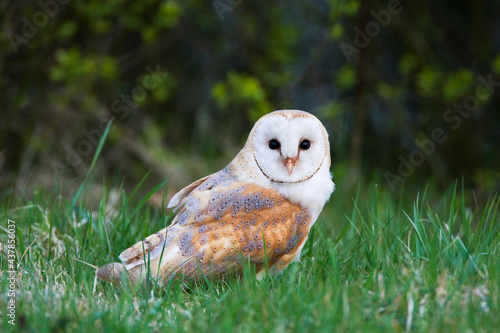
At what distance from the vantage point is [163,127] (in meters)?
7.76

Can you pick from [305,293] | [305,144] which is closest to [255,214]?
[305,144]

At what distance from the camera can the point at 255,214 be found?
3176 mm

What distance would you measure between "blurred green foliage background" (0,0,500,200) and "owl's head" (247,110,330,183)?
2.53 m

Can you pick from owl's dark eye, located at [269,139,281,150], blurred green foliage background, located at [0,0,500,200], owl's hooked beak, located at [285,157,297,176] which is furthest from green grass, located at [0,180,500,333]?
blurred green foliage background, located at [0,0,500,200]

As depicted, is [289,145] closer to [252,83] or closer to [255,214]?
[255,214]

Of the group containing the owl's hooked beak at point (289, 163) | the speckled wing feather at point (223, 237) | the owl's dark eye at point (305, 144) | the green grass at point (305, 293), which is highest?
the owl's dark eye at point (305, 144)

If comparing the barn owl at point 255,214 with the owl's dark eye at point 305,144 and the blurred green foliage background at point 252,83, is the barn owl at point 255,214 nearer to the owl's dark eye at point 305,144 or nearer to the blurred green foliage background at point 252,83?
the owl's dark eye at point 305,144

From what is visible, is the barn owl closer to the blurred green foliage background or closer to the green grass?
the green grass

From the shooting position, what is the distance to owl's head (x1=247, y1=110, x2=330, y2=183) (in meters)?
3.07

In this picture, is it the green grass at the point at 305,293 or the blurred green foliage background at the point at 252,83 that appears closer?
the green grass at the point at 305,293

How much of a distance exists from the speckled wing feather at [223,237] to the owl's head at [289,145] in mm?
122

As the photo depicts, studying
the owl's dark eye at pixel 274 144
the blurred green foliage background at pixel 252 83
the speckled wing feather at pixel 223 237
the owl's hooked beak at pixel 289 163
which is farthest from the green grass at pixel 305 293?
the blurred green foliage background at pixel 252 83

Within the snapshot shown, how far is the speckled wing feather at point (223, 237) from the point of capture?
3.08 m

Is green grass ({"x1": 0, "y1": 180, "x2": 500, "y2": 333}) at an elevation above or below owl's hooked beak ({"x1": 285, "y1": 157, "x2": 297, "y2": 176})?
below
